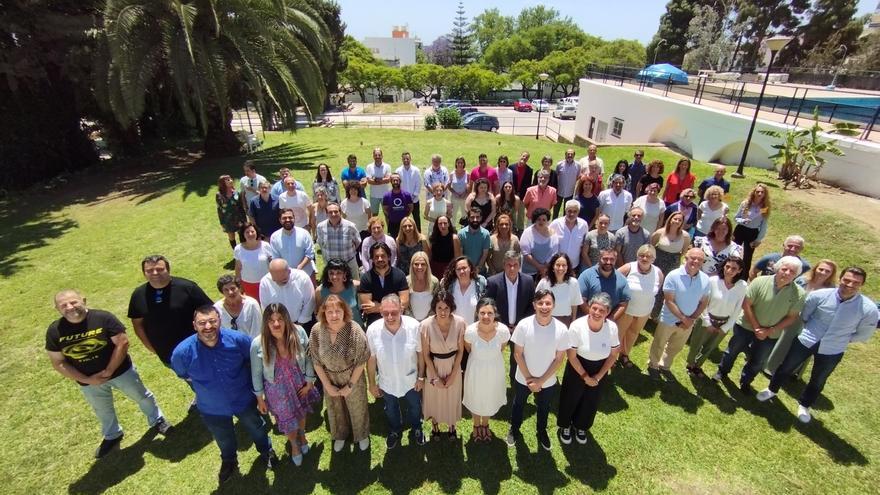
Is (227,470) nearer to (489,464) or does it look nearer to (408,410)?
(408,410)

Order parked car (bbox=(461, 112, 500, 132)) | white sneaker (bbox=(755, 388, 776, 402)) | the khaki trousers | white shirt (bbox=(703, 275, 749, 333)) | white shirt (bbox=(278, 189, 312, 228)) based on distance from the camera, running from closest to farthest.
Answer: white shirt (bbox=(703, 275, 749, 333))
white sneaker (bbox=(755, 388, 776, 402))
the khaki trousers
white shirt (bbox=(278, 189, 312, 228))
parked car (bbox=(461, 112, 500, 132))

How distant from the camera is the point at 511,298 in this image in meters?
4.38

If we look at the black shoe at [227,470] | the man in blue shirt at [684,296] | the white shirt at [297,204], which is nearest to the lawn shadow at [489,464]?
the black shoe at [227,470]

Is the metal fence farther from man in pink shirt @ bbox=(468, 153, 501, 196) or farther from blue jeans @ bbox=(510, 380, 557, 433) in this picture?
blue jeans @ bbox=(510, 380, 557, 433)

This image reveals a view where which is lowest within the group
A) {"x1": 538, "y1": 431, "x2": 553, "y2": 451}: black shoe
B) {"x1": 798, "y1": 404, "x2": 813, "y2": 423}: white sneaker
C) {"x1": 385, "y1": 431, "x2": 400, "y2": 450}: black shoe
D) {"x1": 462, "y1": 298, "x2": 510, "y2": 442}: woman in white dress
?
{"x1": 798, "y1": 404, "x2": 813, "y2": 423}: white sneaker

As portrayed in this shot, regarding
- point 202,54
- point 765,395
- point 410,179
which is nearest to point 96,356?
point 410,179

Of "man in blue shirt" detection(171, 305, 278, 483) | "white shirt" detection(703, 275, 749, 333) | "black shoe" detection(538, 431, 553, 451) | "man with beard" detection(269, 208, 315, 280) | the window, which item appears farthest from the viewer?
the window

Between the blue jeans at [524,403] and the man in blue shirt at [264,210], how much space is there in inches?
193

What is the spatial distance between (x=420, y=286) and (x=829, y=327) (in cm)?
423

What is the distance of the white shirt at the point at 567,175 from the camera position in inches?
311

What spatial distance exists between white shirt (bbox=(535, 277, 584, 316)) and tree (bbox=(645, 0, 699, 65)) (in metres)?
53.7

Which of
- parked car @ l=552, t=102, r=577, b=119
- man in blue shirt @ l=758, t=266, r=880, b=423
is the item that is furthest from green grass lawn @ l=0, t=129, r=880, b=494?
parked car @ l=552, t=102, r=577, b=119

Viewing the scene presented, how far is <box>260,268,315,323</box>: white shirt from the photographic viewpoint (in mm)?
4312

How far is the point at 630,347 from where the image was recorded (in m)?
5.19
